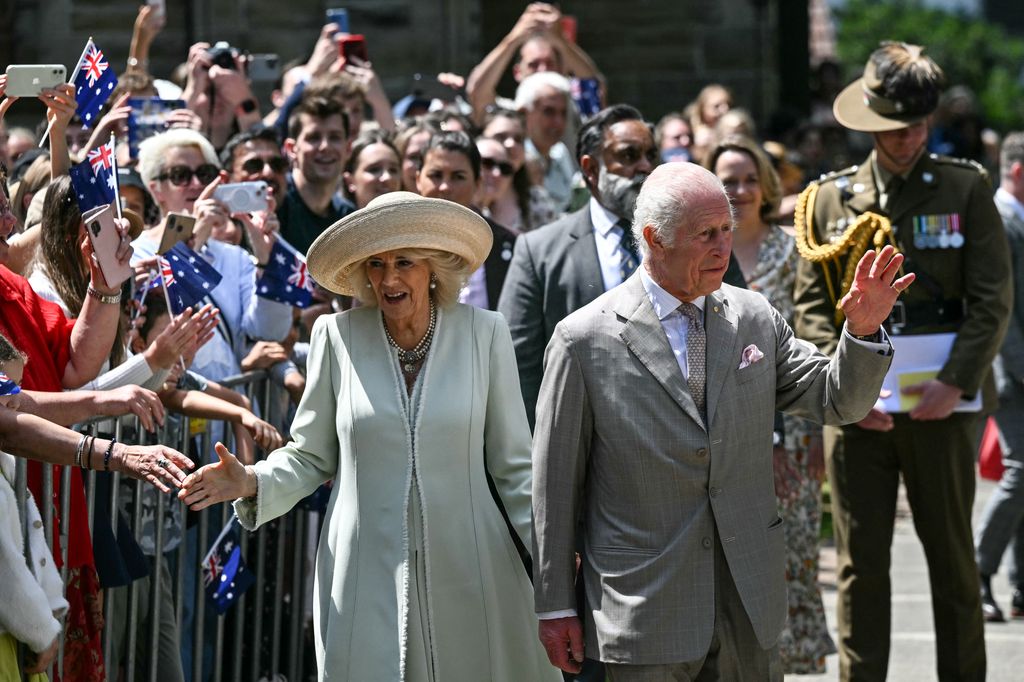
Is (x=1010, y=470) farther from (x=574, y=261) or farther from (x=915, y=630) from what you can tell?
(x=574, y=261)

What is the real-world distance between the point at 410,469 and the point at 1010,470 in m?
4.71

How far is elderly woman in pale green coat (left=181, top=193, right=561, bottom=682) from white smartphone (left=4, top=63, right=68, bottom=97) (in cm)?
120

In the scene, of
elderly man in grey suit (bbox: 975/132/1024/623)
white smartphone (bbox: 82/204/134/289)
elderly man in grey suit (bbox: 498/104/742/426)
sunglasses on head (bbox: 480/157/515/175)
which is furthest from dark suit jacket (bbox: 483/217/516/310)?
elderly man in grey suit (bbox: 975/132/1024/623)

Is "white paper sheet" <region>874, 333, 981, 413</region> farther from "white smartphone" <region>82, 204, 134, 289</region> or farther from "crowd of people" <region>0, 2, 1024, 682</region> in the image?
"white smartphone" <region>82, 204, 134, 289</region>

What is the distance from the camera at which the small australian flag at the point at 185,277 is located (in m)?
5.81

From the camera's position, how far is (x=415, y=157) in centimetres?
780

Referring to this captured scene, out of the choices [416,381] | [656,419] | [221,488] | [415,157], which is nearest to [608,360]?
[656,419]

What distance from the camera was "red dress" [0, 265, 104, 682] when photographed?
493 cm

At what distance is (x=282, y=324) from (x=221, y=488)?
206 centimetres

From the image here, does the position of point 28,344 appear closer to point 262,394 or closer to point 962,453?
point 262,394

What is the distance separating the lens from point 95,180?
511 cm

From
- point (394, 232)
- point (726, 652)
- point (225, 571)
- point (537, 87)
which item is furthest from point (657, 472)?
point (537, 87)

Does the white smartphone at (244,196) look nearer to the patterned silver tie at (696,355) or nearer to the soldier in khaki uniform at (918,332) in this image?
the soldier in khaki uniform at (918,332)

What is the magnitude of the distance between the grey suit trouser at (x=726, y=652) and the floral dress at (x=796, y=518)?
2441 mm
